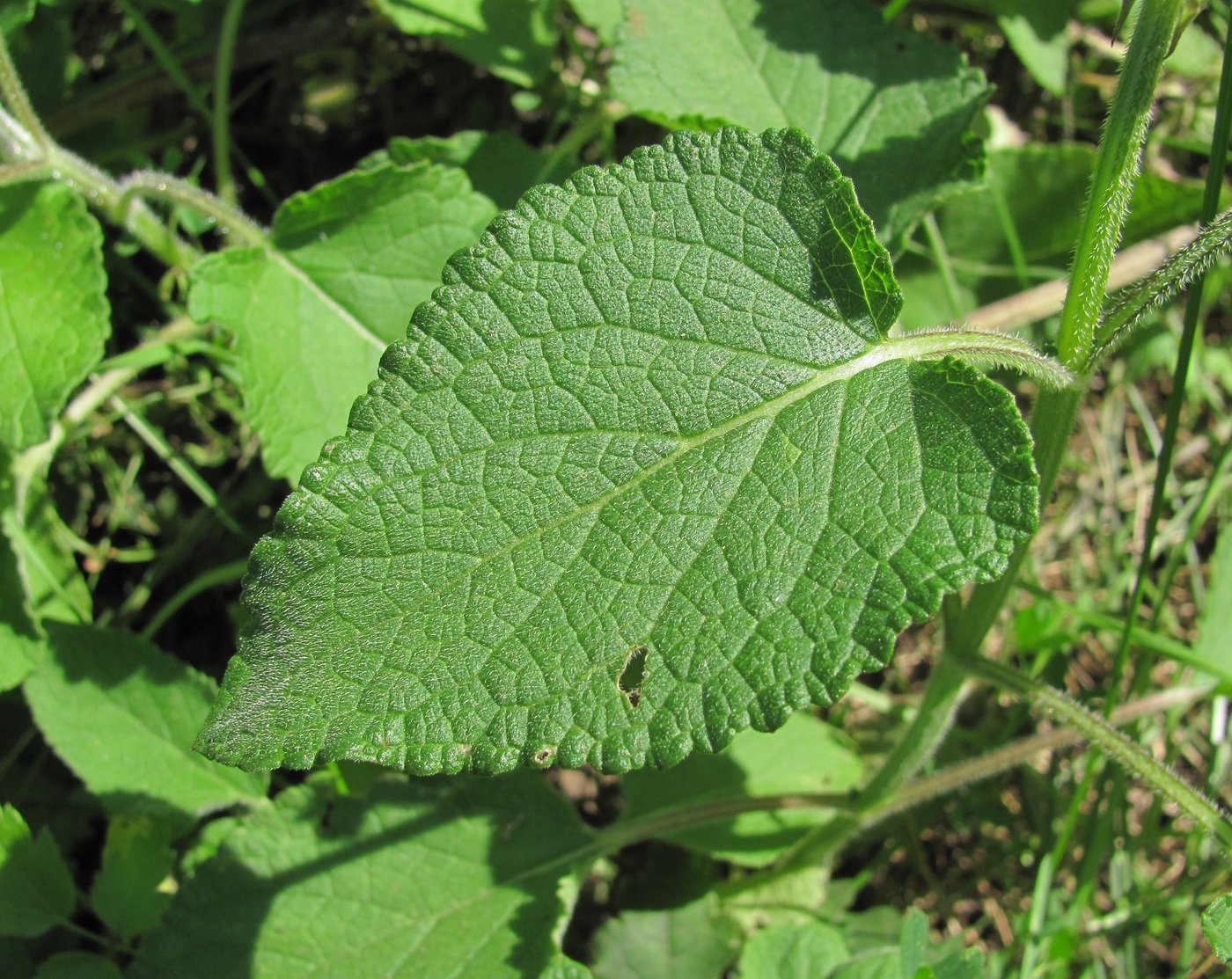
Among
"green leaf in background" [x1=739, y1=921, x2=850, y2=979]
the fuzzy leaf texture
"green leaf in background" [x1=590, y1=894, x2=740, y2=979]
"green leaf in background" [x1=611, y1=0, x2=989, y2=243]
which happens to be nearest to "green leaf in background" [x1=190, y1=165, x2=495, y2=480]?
"green leaf in background" [x1=611, y1=0, x2=989, y2=243]

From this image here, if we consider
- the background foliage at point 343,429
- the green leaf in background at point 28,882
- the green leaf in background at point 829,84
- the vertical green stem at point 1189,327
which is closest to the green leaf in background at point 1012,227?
the background foliage at point 343,429

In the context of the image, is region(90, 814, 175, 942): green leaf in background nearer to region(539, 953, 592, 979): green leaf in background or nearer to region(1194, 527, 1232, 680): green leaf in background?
region(539, 953, 592, 979): green leaf in background

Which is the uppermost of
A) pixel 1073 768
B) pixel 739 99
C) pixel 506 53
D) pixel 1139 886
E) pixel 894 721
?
pixel 506 53

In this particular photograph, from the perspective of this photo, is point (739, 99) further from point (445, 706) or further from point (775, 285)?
point (445, 706)

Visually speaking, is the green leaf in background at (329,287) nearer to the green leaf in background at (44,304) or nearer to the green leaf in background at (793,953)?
the green leaf in background at (44,304)

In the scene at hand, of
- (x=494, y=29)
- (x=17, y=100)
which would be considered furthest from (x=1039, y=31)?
(x=17, y=100)

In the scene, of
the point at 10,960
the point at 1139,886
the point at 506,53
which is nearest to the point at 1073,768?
the point at 1139,886
